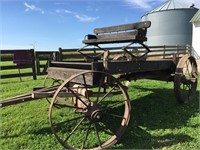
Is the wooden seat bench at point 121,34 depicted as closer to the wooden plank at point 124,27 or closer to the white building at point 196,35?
the wooden plank at point 124,27

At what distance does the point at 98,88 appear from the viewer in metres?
3.99

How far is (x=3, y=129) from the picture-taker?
166 inches

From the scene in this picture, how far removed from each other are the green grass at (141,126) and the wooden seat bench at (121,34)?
1535mm

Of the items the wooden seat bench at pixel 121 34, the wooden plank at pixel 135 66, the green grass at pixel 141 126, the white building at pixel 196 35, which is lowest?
the green grass at pixel 141 126

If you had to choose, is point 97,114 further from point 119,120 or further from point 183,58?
point 183,58

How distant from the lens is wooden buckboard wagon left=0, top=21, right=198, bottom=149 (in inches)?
141

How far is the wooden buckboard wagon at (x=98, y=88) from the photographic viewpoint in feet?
11.7

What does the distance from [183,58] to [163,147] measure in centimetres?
263

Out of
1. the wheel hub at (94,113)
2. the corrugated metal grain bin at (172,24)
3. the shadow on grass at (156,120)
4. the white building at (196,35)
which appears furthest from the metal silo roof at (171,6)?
the wheel hub at (94,113)

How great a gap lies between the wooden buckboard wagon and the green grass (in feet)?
0.77

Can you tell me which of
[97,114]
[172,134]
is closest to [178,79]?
[172,134]

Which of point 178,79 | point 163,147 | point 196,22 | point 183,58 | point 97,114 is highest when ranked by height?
point 196,22

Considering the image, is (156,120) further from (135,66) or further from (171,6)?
(171,6)

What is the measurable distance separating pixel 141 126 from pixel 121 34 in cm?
172
